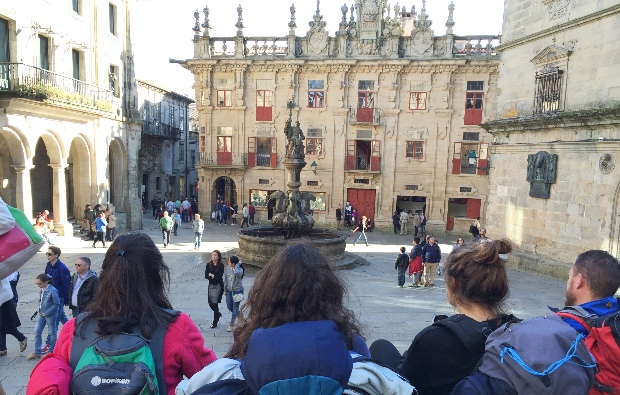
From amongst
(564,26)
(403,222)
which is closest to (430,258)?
(564,26)

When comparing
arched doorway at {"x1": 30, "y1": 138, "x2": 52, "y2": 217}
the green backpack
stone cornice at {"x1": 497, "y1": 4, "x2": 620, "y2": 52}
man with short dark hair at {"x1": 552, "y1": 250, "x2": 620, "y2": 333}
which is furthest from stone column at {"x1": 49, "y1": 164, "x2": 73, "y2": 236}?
stone cornice at {"x1": 497, "y1": 4, "x2": 620, "y2": 52}

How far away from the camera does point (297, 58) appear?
84.2ft

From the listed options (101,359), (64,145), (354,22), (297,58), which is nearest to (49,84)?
(64,145)

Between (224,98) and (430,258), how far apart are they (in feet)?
65.5

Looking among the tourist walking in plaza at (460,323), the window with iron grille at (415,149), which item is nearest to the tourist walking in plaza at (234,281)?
the tourist walking in plaza at (460,323)

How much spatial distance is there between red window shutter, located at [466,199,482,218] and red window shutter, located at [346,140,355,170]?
7754mm

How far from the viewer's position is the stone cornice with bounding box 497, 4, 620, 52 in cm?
1129

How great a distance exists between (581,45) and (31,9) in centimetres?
1911

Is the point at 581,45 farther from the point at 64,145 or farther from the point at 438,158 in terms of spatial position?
the point at 64,145

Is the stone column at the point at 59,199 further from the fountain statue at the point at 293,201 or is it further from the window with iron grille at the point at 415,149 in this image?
the window with iron grille at the point at 415,149

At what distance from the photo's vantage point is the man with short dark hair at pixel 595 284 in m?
2.50

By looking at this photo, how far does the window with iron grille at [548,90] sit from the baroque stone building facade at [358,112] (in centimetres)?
1121

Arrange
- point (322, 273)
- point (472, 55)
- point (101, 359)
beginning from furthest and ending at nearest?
1. point (472, 55)
2. point (101, 359)
3. point (322, 273)

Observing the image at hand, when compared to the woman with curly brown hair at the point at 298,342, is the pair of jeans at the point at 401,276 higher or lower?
lower
